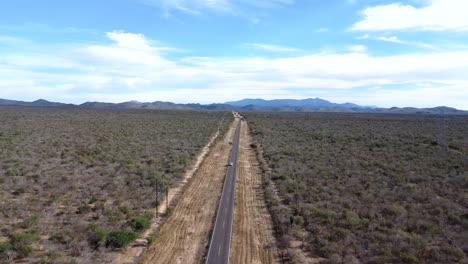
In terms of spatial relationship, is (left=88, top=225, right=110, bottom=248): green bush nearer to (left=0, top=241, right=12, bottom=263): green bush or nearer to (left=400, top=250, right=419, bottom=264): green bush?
(left=0, top=241, right=12, bottom=263): green bush

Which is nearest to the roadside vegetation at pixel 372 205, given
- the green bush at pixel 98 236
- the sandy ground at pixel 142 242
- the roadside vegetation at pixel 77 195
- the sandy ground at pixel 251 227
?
the sandy ground at pixel 251 227

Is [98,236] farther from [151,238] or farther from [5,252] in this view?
[5,252]

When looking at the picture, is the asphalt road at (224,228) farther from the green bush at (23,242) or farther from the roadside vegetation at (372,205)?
the green bush at (23,242)

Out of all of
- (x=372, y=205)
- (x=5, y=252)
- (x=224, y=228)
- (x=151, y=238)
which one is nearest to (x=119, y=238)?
(x=151, y=238)

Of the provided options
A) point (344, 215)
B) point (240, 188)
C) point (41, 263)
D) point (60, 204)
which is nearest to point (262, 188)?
point (240, 188)

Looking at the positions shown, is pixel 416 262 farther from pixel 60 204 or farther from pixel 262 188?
pixel 60 204
